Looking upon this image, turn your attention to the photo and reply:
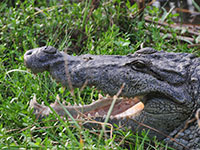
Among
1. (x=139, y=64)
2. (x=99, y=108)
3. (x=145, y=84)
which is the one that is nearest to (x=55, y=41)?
(x=99, y=108)

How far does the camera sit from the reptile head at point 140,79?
114 inches

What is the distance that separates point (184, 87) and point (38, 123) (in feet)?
4.60

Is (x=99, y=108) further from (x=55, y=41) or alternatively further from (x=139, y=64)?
(x=55, y=41)

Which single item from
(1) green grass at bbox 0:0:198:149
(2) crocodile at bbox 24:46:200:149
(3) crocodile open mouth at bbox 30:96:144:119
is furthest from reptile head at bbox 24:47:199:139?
(1) green grass at bbox 0:0:198:149

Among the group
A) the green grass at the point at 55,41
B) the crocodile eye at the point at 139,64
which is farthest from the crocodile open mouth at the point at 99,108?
the crocodile eye at the point at 139,64

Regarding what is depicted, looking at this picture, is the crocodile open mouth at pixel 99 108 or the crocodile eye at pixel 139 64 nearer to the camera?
the crocodile eye at pixel 139 64

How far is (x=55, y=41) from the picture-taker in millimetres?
4500

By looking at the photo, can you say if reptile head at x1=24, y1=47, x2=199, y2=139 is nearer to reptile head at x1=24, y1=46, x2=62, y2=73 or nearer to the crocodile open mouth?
reptile head at x1=24, y1=46, x2=62, y2=73

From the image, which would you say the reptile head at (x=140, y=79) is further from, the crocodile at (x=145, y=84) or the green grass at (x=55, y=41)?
the green grass at (x=55, y=41)

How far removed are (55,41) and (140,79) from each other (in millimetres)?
1957

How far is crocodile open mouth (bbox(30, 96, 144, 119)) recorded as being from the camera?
3.14 m

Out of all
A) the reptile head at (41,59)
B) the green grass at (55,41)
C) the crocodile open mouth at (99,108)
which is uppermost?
the reptile head at (41,59)

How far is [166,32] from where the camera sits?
5062 mm

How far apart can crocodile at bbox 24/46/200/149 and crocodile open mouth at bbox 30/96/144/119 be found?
5.2 inches
